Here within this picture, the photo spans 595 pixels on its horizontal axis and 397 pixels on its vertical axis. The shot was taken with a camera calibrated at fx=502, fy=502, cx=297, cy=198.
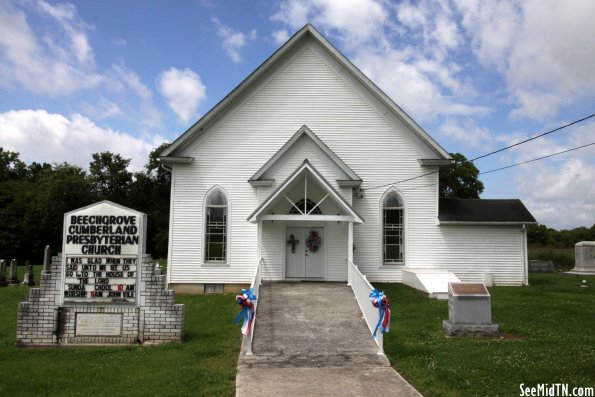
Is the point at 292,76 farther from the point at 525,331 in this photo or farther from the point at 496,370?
the point at 496,370

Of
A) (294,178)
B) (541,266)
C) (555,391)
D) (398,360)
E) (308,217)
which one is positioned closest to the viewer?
(555,391)

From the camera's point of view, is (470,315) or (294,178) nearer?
(470,315)

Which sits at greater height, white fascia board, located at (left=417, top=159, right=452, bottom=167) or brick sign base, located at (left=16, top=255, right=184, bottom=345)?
white fascia board, located at (left=417, top=159, right=452, bottom=167)

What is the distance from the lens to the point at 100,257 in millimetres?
10070

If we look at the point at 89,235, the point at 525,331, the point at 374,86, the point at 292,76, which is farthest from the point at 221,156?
the point at 525,331

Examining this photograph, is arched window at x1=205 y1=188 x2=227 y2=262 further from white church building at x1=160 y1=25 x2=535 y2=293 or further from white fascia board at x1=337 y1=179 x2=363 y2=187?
white fascia board at x1=337 y1=179 x2=363 y2=187

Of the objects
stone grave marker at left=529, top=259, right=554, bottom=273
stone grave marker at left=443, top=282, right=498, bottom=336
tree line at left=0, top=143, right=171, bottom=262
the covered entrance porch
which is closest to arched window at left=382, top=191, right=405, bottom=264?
the covered entrance porch

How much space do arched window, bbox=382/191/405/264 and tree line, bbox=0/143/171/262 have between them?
32.8 meters

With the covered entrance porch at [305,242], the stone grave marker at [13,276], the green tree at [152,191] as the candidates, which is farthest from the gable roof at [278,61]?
the green tree at [152,191]

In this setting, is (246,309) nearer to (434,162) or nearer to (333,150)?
(333,150)

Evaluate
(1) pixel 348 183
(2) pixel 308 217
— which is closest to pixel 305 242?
(2) pixel 308 217

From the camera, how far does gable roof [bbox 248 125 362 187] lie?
56.6 feet

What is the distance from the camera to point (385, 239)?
18.5 m

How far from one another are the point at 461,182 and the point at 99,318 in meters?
43.0
